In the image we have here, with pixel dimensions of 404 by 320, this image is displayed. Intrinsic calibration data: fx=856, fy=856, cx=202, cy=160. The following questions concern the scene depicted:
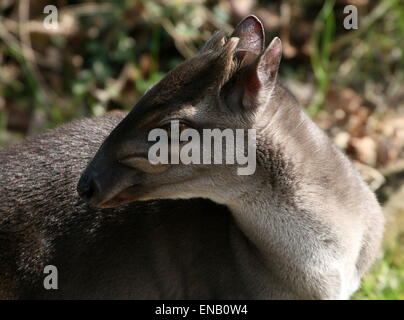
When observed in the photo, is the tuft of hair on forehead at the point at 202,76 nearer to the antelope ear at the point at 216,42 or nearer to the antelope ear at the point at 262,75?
the antelope ear at the point at 262,75

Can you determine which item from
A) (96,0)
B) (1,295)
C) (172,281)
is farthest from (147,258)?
(96,0)

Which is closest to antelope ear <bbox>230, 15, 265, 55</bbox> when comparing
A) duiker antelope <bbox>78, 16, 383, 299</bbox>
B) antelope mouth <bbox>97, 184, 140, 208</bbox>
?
duiker antelope <bbox>78, 16, 383, 299</bbox>

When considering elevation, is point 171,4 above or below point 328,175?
above

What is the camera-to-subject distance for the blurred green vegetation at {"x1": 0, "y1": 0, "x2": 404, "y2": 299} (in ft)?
23.1

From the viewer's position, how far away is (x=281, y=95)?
389 centimetres

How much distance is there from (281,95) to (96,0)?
13.1 feet

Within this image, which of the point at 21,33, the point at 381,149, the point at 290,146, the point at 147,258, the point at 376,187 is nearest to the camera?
the point at 290,146

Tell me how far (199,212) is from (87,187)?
709 millimetres

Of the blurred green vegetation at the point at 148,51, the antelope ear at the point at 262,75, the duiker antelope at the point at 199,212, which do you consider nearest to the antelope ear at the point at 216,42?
the duiker antelope at the point at 199,212

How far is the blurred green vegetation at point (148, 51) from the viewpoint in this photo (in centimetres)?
704

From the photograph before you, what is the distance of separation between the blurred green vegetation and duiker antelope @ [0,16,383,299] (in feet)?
8.72

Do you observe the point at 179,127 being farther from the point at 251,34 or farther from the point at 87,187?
the point at 251,34

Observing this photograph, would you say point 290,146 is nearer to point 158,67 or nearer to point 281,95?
point 281,95

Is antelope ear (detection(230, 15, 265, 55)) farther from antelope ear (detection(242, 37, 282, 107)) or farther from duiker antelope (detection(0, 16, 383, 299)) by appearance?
antelope ear (detection(242, 37, 282, 107))
